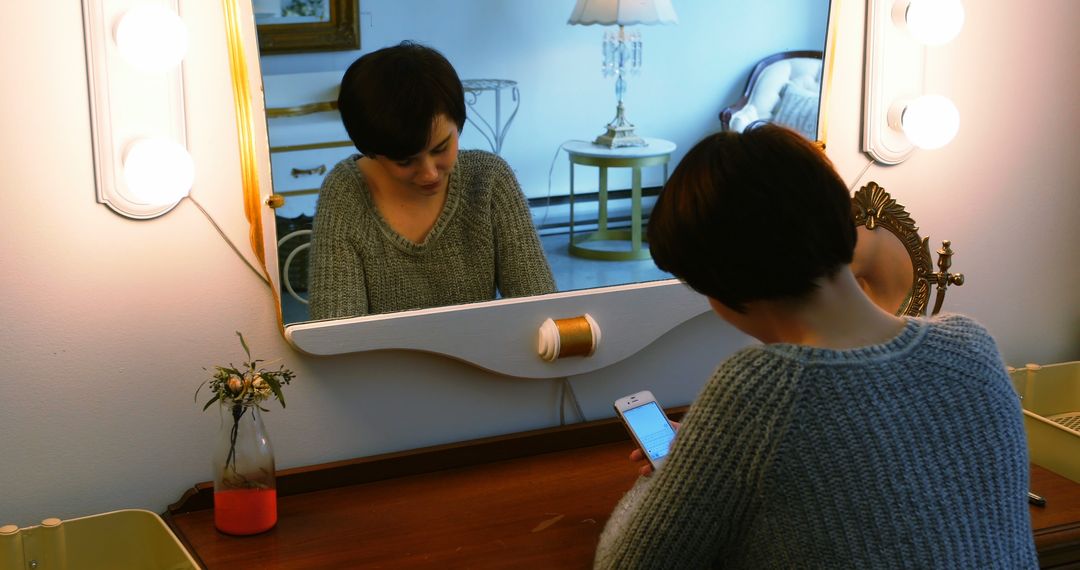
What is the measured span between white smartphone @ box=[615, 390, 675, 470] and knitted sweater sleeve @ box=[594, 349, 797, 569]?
1.30 ft

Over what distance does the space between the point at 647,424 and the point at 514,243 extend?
12.4 inches

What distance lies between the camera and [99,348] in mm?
1381

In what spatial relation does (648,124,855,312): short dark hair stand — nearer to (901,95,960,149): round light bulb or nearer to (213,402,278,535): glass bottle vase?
(213,402,278,535): glass bottle vase

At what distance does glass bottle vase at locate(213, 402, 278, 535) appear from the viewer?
136cm

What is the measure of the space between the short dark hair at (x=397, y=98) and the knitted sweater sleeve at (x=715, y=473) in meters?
0.61

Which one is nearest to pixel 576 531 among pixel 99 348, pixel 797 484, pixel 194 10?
pixel 797 484

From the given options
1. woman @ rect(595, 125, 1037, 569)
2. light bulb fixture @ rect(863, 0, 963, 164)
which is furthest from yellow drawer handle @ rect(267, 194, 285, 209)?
light bulb fixture @ rect(863, 0, 963, 164)

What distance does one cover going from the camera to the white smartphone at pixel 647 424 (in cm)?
140

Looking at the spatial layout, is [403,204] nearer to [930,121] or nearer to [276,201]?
[276,201]

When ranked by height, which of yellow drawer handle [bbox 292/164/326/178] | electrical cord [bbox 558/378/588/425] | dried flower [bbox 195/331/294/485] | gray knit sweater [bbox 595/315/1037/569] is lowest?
electrical cord [bbox 558/378/588/425]

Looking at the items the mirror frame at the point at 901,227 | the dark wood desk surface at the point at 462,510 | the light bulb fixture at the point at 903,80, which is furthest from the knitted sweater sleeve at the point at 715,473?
the light bulb fixture at the point at 903,80

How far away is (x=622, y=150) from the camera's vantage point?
1561 millimetres

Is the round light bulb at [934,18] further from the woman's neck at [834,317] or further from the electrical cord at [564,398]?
the woman's neck at [834,317]

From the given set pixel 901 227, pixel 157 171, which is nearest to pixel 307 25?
pixel 157 171
